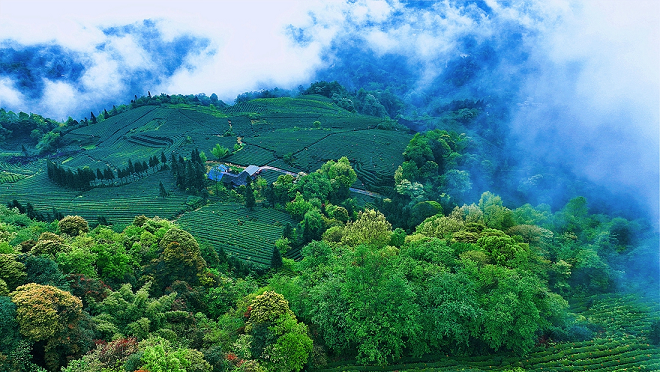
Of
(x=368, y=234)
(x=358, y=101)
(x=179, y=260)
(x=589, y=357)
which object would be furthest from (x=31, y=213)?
(x=358, y=101)

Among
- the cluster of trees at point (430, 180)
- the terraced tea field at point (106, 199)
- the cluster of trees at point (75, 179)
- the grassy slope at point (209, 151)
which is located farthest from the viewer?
the cluster of trees at point (75, 179)

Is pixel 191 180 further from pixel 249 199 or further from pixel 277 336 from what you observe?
pixel 277 336

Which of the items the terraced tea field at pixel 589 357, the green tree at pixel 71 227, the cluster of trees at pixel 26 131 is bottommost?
the terraced tea field at pixel 589 357

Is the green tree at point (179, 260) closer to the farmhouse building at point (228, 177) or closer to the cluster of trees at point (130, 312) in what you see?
the cluster of trees at point (130, 312)

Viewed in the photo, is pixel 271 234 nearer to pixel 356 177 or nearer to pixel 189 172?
pixel 189 172

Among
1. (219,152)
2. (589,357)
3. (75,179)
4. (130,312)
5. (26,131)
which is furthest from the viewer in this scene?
(26,131)

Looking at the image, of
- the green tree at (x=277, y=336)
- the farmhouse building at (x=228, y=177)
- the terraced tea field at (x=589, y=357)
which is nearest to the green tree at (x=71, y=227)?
the green tree at (x=277, y=336)
